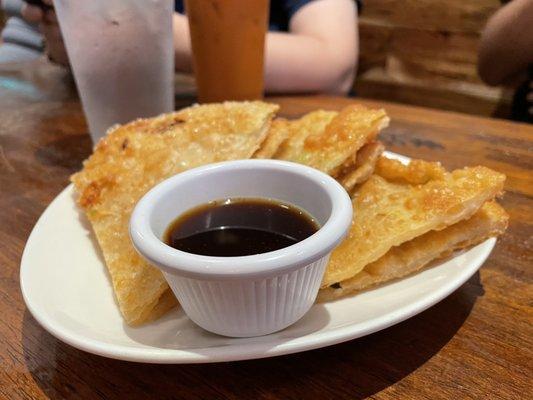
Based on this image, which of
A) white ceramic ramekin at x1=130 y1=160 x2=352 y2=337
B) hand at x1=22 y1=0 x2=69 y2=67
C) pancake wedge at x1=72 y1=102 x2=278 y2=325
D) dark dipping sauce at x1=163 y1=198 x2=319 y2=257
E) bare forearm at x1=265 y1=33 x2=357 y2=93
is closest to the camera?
white ceramic ramekin at x1=130 y1=160 x2=352 y2=337

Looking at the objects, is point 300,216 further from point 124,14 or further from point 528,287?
point 124,14

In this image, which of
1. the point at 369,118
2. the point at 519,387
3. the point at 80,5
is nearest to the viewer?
the point at 519,387

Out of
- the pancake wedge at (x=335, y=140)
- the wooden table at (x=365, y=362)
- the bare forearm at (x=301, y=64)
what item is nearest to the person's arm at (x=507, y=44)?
the bare forearm at (x=301, y=64)

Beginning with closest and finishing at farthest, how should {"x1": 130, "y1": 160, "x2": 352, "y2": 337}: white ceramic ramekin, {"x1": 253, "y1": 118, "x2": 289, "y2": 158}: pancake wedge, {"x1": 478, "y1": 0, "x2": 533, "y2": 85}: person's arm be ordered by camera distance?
{"x1": 130, "y1": 160, "x2": 352, "y2": 337}: white ceramic ramekin → {"x1": 253, "y1": 118, "x2": 289, "y2": 158}: pancake wedge → {"x1": 478, "y1": 0, "x2": 533, "y2": 85}: person's arm

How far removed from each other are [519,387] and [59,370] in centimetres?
85

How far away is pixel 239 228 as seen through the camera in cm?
105

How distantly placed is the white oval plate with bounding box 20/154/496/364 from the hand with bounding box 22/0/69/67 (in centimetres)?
167

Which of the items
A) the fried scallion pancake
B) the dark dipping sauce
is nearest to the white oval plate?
the dark dipping sauce

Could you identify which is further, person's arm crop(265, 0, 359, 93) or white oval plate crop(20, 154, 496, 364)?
person's arm crop(265, 0, 359, 93)

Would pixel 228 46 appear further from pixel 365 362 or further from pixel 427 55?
pixel 427 55

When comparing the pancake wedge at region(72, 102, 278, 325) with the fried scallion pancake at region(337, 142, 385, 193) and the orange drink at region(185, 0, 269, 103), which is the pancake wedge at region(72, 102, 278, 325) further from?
the orange drink at region(185, 0, 269, 103)

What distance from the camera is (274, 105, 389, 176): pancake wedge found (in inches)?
49.4

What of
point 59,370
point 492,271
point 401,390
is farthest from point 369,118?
point 59,370

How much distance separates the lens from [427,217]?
108 cm
